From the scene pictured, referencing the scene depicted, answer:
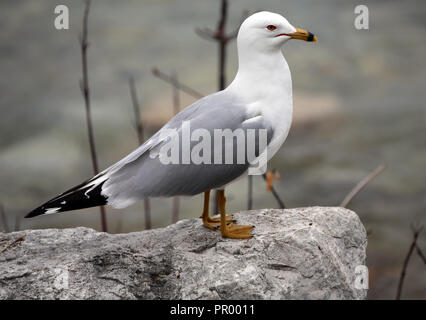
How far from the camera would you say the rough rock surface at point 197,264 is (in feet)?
8.34

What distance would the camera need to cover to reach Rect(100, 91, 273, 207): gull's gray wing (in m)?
2.61

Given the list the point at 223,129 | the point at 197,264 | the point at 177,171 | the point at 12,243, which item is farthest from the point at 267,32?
the point at 12,243

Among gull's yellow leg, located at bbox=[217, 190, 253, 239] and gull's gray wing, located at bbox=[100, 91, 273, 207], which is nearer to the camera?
gull's gray wing, located at bbox=[100, 91, 273, 207]

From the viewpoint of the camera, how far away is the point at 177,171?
8.60ft

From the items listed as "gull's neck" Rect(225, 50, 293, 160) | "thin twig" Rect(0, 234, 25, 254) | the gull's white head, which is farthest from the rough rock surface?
the gull's white head

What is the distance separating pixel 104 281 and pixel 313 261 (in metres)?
0.88

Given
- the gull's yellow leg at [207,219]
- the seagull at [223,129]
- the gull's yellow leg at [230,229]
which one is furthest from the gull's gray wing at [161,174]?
the gull's yellow leg at [207,219]

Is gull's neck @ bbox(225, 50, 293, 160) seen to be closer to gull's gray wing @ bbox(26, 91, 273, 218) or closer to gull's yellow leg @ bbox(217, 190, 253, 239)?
gull's gray wing @ bbox(26, 91, 273, 218)

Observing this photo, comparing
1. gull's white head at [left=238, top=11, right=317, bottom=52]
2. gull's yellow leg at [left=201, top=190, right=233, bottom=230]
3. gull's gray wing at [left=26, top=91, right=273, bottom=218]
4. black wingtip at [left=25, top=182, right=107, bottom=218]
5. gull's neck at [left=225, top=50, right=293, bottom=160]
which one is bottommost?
gull's yellow leg at [left=201, top=190, right=233, bottom=230]

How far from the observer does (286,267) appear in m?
2.61

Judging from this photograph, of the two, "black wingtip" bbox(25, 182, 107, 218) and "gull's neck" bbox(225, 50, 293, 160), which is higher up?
"gull's neck" bbox(225, 50, 293, 160)

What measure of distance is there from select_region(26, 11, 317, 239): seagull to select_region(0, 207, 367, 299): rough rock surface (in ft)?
0.60
